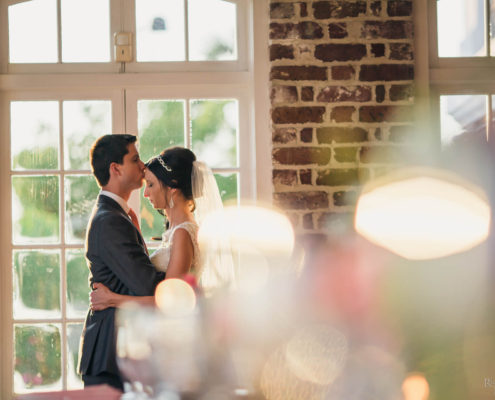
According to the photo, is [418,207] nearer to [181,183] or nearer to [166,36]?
[181,183]

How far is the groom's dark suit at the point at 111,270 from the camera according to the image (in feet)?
8.24

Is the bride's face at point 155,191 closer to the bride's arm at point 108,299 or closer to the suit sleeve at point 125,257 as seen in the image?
the suit sleeve at point 125,257

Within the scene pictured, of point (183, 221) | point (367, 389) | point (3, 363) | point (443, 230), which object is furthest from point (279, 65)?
point (3, 363)

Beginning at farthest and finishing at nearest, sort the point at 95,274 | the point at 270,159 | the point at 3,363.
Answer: the point at 3,363, the point at 270,159, the point at 95,274

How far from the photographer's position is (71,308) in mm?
3082

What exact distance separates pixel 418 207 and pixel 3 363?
2.31 meters

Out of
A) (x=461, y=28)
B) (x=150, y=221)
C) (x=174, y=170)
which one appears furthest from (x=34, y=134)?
(x=461, y=28)

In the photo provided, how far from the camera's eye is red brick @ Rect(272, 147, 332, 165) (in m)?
2.80

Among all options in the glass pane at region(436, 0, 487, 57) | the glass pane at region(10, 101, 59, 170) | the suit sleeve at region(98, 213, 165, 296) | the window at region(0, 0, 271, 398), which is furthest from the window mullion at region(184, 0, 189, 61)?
the glass pane at region(436, 0, 487, 57)

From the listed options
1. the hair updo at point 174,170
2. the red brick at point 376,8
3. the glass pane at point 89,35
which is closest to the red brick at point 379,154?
the red brick at point 376,8

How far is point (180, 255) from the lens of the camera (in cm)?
262

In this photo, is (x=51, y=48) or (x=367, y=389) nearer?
(x=367, y=389)

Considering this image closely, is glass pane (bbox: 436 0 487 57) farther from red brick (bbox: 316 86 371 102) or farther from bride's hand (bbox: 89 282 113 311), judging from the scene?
bride's hand (bbox: 89 282 113 311)

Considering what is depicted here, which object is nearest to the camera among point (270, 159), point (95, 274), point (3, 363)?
point (95, 274)
